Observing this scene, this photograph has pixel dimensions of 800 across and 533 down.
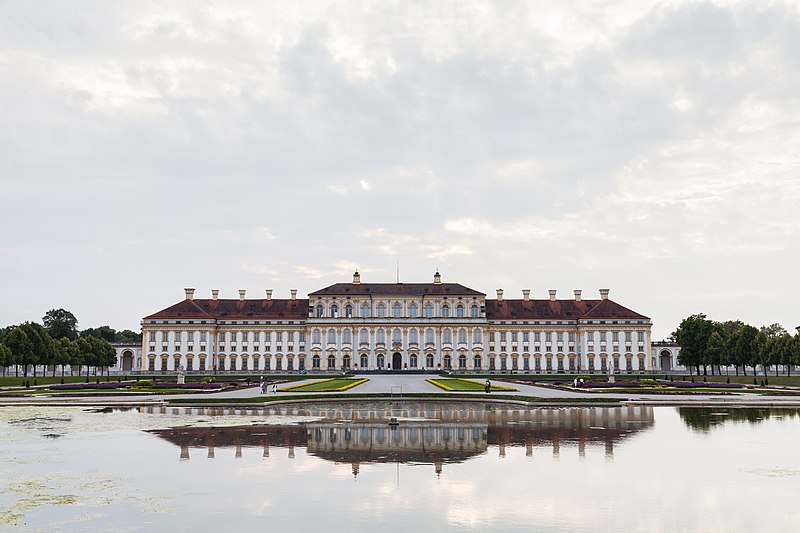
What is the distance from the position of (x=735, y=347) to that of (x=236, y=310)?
57.1 metres

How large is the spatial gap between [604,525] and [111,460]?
10.5m

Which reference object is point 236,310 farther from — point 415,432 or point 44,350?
point 415,432

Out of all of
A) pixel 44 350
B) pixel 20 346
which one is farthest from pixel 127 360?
pixel 20 346

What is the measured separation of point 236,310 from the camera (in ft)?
311

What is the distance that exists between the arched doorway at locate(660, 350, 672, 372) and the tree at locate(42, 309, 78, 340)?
87.5 meters

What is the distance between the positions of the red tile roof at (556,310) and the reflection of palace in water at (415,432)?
65.4 metres

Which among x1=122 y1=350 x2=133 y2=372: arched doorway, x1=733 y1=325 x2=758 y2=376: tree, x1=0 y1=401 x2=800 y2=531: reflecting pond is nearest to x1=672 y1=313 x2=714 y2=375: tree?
x1=733 y1=325 x2=758 y2=376: tree

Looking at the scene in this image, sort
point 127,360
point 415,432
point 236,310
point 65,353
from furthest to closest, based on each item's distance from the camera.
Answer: point 127,360, point 236,310, point 65,353, point 415,432

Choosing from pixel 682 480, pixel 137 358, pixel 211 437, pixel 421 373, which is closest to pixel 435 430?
pixel 211 437

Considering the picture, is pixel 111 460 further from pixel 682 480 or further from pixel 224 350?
pixel 224 350

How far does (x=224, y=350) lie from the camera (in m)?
93.1

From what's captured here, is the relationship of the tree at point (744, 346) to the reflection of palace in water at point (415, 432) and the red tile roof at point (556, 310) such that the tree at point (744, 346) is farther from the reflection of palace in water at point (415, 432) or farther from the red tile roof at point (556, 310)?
the reflection of palace in water at point (415, 432)

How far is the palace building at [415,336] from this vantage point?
93.1 meters

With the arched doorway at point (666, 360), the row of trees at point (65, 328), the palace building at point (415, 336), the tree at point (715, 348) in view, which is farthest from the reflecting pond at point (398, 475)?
the row of trees at point (65, 328)
